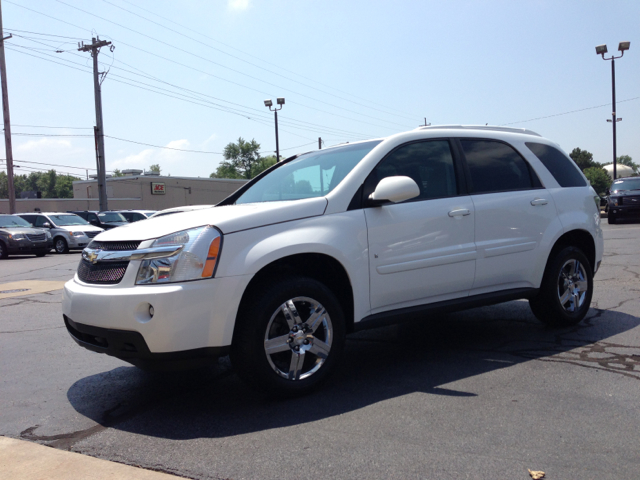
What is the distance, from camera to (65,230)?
21.9 metres

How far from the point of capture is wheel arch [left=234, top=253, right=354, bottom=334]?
3.79m

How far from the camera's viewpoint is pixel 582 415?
3.36 meters

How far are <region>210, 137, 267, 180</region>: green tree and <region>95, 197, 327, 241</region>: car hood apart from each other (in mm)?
109614

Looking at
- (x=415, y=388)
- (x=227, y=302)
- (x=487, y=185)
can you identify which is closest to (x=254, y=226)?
(x=227, y=302)

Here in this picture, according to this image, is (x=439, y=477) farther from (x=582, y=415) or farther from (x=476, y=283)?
(x=476, y=283)

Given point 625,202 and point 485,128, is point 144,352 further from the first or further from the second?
point 625,202

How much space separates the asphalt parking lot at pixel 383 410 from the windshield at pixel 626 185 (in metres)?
18.8

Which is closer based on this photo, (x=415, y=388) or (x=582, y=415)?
(x=582, y=415)

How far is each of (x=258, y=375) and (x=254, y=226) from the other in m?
0.94

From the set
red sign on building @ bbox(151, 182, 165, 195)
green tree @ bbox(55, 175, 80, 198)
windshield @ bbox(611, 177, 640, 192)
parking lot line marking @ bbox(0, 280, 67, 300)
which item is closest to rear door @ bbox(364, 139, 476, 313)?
parking lot line marking @ bbox(0, 280, 67, 300)

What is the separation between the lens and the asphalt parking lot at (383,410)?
2840 millimetres

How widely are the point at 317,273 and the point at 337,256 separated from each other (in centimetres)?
28

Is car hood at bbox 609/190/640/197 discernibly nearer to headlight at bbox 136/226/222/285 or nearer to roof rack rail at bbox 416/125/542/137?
roof rack rail at bbox 416/125/542/137

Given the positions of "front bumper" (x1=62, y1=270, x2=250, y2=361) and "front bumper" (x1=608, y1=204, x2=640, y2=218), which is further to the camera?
"front bumper" (x1=608, y1=204, x2=640, y2=218)
